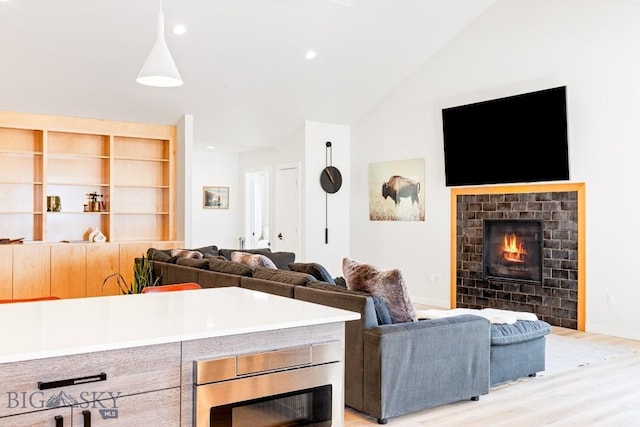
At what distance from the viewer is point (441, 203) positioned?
8.14 metres

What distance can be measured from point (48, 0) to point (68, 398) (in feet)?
17.2

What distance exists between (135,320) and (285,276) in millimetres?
2324

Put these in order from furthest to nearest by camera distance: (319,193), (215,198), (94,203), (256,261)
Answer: (215,198) → (319,193) → (94,203) → (256,261)

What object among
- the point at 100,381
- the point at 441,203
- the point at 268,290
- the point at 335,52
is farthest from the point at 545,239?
the point at 100,381

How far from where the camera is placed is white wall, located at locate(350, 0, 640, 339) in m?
6.19

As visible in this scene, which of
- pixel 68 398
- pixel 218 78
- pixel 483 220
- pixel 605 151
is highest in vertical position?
pixel 218 78

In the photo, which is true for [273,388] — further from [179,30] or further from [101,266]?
[101,266]

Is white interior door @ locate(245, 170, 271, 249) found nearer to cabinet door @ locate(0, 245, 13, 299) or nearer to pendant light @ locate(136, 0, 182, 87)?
cabinet door @ locate(0, 245, 13, 299)

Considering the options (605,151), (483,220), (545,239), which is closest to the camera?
(605,151)

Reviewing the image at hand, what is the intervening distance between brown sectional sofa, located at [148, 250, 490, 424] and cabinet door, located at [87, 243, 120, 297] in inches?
179

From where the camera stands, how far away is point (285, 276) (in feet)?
14.4

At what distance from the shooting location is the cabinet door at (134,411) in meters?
1.76

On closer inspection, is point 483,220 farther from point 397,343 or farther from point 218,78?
point 397,343

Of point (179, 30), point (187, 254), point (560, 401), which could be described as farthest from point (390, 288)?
point (179, 30)
